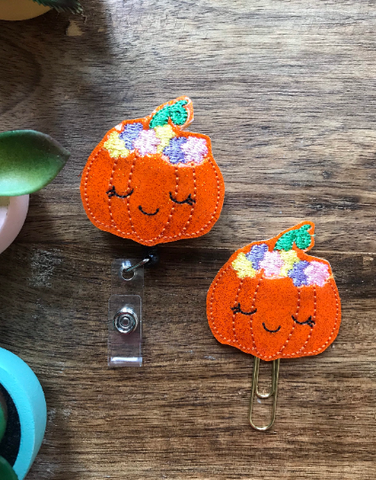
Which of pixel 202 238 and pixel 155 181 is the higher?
pixel 155 181

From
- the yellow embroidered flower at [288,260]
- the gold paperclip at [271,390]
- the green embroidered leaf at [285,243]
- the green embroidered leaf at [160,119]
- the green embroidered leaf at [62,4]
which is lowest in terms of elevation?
the gold paperclip at [271,390]

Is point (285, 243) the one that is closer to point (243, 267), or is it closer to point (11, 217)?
point (243, 267)

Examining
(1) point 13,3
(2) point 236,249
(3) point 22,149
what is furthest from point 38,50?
(2) point 236,249

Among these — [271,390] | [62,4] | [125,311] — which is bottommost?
[271,390]

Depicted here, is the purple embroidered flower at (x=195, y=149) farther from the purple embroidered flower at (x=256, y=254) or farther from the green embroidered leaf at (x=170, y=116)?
the purple embroidered flower at (x=256, y=254)

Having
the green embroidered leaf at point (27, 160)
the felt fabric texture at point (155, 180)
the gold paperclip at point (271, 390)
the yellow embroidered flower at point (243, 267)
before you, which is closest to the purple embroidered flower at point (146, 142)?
the felt fabric texture at point (155, 180)

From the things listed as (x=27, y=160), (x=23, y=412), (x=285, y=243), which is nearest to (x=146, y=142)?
(x=27, y=160)

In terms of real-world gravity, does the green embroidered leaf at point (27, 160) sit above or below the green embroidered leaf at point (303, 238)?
above

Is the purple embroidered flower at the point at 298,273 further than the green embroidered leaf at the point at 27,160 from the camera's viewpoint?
Yes
